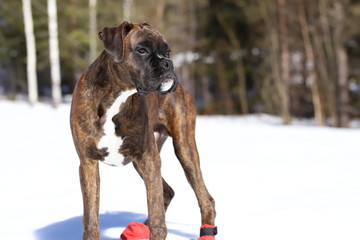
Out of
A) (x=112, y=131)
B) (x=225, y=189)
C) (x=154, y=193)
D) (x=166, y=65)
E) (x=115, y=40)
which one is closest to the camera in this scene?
(x=166, y=65)

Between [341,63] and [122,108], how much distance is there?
53.7ft

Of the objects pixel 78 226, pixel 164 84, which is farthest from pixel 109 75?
pixel 78 226

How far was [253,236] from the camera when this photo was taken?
13.9 ft

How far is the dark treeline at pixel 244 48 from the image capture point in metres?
19.1

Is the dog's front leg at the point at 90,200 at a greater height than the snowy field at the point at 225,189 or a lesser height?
greater

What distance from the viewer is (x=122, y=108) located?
3311 mm

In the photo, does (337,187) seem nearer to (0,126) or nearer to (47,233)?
(47,233)

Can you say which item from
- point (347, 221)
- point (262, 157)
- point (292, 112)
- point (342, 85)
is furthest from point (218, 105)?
point (347, 221)

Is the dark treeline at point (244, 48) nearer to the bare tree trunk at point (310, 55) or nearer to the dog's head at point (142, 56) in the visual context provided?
the bare tree trunk at point (310, 55)

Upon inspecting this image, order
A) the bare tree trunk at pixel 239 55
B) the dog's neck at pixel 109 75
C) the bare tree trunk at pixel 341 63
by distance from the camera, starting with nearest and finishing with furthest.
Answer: the dog's neck at pixel 109 75
the bare tree trunk at pixel 341 63
the bare tree trunk at pixel 239 55

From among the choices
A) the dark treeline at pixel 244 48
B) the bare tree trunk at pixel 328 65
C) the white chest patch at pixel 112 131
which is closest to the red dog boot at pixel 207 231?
the white chest patch at pixel 112 131

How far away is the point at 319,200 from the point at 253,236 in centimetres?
166

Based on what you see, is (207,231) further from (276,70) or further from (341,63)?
(341,63)

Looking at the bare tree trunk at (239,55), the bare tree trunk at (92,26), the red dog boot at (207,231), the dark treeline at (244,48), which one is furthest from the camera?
the bare tree trunk at (239,55)
